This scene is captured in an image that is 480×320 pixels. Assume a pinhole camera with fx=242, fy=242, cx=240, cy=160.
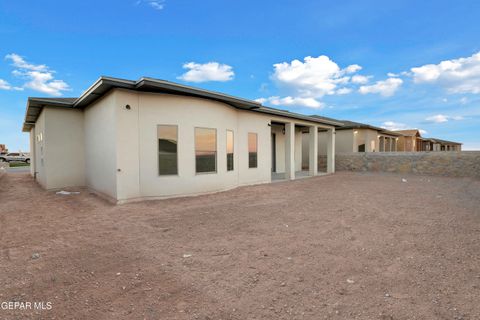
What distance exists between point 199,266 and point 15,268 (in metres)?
2.70

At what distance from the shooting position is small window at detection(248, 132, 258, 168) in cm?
1222

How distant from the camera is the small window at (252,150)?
40.1ft

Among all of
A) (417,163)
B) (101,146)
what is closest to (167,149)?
(101,146)

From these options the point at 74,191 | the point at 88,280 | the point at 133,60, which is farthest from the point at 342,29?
the point at 74,191

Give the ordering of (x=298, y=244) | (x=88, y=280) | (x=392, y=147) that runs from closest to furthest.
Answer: (x=88, y=280) < (x=298, y=244) < (x=392, y=147)

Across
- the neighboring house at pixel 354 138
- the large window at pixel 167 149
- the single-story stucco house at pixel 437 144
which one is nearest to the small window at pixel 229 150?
the large window at pixel 167 149

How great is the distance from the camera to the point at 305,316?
7.88 ft

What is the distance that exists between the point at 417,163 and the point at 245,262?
56.3 feet

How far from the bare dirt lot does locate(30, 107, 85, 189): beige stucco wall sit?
14.3 feet

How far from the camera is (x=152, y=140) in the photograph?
28.1 ft

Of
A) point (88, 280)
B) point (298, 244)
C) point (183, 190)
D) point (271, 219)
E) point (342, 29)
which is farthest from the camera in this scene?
point (342, 29)

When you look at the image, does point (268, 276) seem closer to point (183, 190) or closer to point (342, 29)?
point (183, 190)

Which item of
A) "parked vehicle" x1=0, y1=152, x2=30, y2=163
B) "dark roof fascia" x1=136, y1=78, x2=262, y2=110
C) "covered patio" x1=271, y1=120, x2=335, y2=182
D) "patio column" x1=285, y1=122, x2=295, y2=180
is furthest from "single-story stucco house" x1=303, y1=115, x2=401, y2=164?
"parked vehicle" x1=0, y1=152, x2=30, y2=163

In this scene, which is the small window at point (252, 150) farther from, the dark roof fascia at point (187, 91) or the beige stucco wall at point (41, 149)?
the beige stucco wall at point (41, 149)
